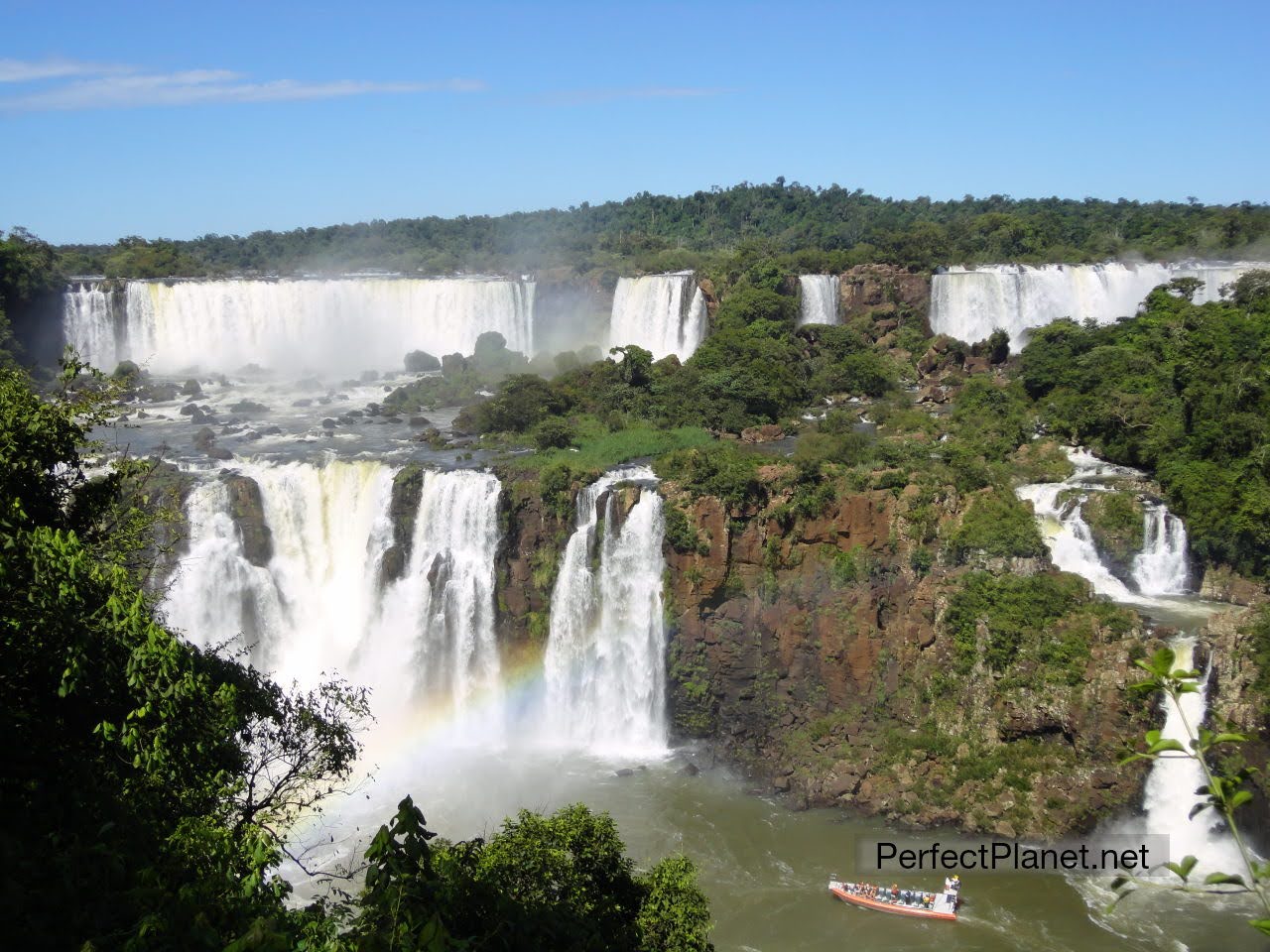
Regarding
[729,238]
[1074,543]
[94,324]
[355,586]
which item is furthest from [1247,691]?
[729,238]

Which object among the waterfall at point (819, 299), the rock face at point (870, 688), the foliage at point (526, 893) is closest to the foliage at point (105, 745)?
the foliage at point (526, 893)

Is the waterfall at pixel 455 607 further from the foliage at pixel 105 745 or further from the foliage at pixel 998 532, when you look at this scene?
the foliage at pixel 105 745

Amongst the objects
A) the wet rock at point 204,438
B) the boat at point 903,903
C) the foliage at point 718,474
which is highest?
the wet rock at point 204,438

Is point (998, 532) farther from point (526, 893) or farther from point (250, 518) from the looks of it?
point (250, 518)

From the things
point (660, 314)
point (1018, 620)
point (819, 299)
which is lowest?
point (1018, 620)

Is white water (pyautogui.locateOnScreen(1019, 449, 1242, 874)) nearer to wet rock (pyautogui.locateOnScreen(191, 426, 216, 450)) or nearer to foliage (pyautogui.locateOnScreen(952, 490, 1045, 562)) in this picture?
foliage (pyautogui.locateOnScreen(952, 490, 1045, 562))

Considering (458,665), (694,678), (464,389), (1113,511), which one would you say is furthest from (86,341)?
(1113,511)

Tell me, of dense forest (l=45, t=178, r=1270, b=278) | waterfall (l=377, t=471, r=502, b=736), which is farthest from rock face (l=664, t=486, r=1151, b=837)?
dense forest (l=45, t=178, r=1270, b=278)

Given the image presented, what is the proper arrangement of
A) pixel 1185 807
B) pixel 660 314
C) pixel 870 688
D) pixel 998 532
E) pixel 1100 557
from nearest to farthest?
pixel 1185 807, pixel 870 688, pixel 998 532, pixel 1100 557, pixel 660 314
